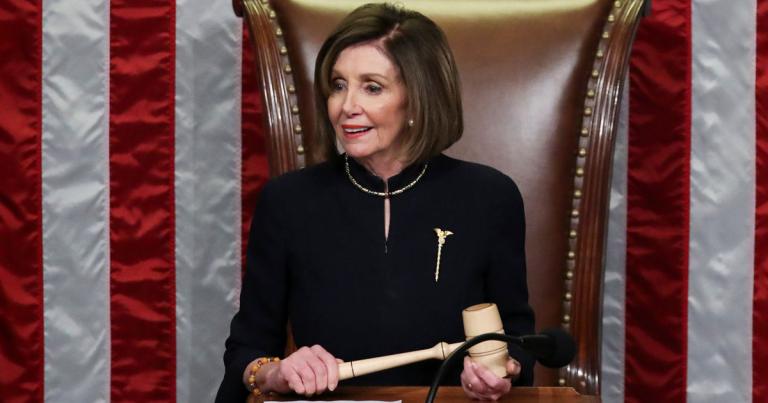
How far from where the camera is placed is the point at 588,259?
232 centimetres

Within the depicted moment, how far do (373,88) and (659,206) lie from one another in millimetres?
995

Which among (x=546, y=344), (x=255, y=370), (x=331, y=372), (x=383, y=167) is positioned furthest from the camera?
(x=383, y=167)

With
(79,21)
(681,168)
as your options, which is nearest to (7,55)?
(79,21)

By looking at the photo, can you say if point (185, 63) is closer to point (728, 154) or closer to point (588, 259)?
point (588, 259)

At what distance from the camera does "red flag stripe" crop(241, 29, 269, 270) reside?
265 cm

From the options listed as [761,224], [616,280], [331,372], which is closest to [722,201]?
[761,224]

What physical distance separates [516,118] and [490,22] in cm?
20

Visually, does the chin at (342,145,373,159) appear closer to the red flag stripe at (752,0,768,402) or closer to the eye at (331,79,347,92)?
the eye at (331,79,347,92)

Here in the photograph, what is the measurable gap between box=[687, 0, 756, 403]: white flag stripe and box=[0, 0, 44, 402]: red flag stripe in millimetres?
Answer: 1473

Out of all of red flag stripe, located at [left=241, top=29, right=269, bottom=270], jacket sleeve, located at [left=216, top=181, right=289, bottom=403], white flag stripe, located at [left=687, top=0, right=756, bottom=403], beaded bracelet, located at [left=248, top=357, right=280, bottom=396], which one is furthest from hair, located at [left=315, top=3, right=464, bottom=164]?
white flag stripe, located at [left=687, top=0, right=756, bottom=403]

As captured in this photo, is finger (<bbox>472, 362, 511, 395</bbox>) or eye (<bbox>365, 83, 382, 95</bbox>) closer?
finger (<bbox>472, 362, 511, 395</bbox>)

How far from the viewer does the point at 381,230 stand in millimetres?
1904

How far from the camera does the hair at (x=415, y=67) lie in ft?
6.09

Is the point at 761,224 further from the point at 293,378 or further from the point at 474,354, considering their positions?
the point at 293,378
